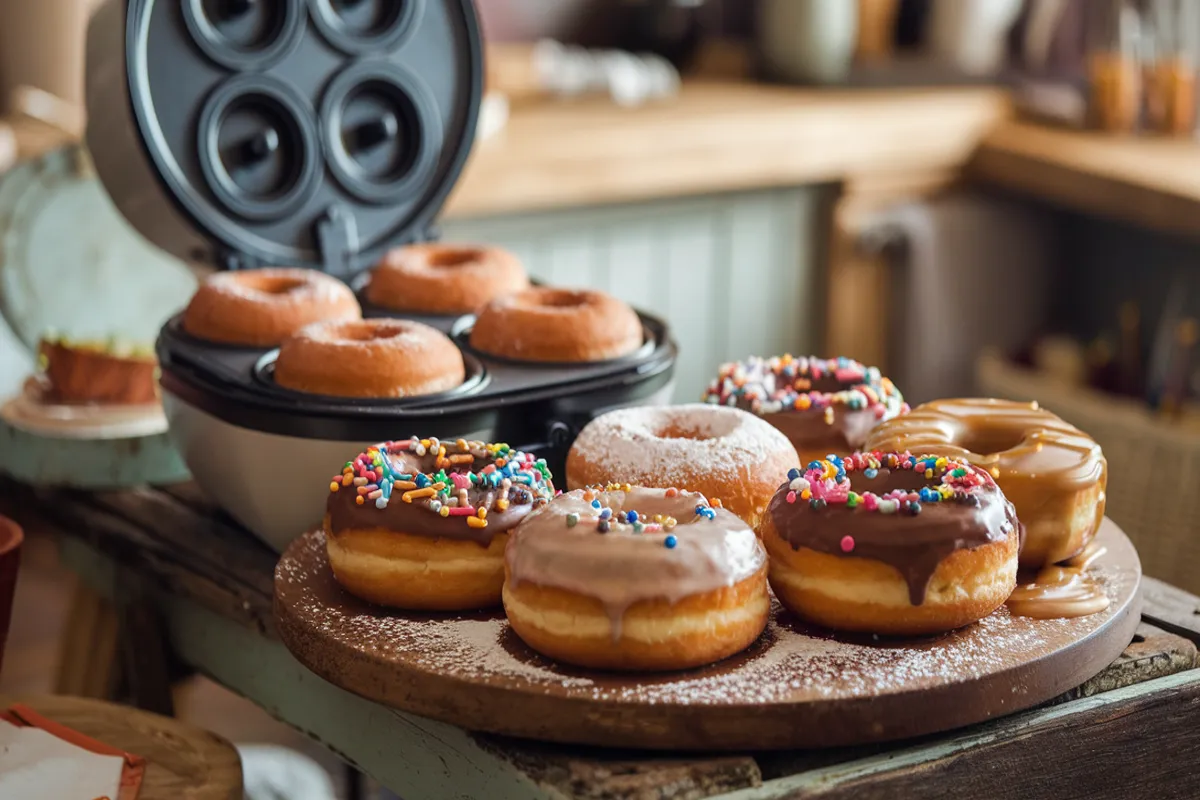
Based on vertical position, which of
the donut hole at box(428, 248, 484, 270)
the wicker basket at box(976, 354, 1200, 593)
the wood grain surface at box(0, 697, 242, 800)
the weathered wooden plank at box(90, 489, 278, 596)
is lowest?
the wicker basket at box(976, 354, 1200, 593)

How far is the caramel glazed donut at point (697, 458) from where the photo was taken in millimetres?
1081

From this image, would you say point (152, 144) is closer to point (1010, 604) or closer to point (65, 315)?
point (65, 315)

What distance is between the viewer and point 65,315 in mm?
1917

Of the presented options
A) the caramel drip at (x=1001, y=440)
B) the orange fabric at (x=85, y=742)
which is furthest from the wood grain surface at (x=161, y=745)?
the caramel drip at (x=1001, y=440)

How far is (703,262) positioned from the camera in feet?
9.63

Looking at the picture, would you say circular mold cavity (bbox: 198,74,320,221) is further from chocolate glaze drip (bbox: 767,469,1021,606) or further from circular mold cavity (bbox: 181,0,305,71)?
chocolate glaze drip (bbox: 767,469,1021,606)

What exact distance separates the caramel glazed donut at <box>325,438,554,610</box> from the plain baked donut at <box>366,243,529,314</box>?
412 mm

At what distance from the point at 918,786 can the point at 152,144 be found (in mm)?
970

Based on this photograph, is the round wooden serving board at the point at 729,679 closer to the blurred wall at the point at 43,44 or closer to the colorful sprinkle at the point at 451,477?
the colorful sprinkle at the point at 451,477

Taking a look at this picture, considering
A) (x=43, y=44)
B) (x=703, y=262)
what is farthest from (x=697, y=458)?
(x=43, y=44)

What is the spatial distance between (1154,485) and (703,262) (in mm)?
958

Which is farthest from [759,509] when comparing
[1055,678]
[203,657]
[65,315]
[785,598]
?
[65,315]

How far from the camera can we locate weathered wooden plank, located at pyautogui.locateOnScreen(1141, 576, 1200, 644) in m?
1.12

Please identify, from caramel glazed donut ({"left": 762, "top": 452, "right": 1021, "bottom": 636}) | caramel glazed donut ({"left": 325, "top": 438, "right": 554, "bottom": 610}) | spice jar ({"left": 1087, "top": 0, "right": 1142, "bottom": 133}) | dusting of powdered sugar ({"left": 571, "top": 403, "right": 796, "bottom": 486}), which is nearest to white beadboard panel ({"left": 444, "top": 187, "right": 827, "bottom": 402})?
spice jar ({"left": 1087, "top": 0, "right": 1142, "bottom": 133})
